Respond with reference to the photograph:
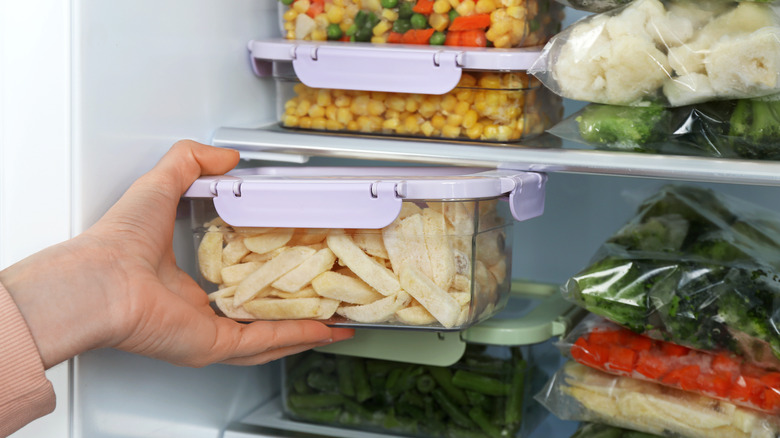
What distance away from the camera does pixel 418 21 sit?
3.52 ft

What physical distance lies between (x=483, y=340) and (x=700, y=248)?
32 centimetres

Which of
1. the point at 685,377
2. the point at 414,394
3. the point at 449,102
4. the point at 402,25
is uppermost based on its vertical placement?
the point at 402,25

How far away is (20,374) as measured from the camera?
2.39 ft

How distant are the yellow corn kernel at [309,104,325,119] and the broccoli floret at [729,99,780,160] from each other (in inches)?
21.3

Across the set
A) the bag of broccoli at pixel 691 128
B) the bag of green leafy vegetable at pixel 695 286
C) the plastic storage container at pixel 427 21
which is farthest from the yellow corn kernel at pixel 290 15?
the bag of green leafy vegetable at pixel 695 286

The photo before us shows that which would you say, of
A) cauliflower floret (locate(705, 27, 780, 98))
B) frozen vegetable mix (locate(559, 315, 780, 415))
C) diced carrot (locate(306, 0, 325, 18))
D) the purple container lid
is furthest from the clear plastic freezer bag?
diced carrot (locate(306, 0, 325, 18))

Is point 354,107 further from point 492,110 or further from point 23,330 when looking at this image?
point 23,330

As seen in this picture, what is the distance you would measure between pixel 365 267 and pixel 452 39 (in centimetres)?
37

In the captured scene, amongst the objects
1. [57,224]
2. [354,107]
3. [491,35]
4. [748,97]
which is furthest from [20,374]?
[748,97]

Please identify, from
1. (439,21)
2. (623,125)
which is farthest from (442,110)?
(623,125)

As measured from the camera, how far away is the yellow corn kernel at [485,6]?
40.3 inches

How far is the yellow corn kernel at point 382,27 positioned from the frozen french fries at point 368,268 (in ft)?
1.10

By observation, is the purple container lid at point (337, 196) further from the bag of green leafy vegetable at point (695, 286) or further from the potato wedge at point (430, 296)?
the bag of green leafy vegetable at point (695, 286)

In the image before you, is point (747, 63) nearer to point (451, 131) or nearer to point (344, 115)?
point (451, 131)
